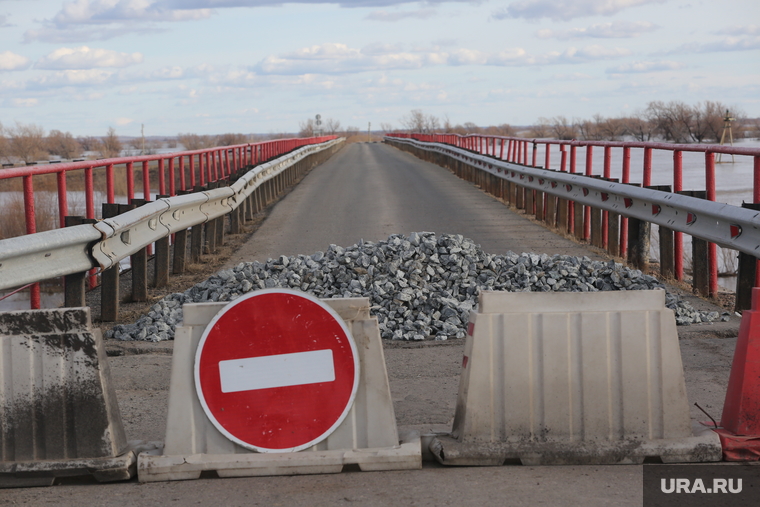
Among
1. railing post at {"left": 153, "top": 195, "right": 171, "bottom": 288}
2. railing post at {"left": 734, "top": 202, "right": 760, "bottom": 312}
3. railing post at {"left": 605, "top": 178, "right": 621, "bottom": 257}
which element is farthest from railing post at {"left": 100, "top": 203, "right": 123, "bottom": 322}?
railing post at {"left": 605, "top": 178, "right": 621, "bottom": 257}

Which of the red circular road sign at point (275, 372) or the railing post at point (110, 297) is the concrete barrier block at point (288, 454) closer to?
the red circular road sign at point (275, 372)

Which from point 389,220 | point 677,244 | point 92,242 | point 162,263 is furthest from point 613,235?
point 92,242

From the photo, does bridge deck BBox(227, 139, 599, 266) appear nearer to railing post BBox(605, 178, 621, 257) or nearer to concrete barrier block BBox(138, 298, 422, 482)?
railing post BBox(605, 178, 621, 257)

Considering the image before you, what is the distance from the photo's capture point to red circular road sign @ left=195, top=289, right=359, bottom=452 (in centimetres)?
386

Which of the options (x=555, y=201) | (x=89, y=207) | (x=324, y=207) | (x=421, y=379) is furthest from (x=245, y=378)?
(x=324, y=207)

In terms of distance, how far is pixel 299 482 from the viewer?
3.74 m

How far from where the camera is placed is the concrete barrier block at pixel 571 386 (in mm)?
3928

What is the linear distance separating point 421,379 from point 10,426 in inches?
104

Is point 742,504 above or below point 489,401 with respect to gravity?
below

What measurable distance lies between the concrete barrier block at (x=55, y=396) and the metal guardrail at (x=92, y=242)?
1572 mm

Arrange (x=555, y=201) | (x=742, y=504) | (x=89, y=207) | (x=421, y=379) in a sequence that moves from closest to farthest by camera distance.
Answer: (x=742, y=504), (x=421, y=379), (x=89, y=207), (x=555, y=201)

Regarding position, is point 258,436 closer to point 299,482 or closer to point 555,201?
point 299,482

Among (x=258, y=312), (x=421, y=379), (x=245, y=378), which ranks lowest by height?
(x=421, y=379)
